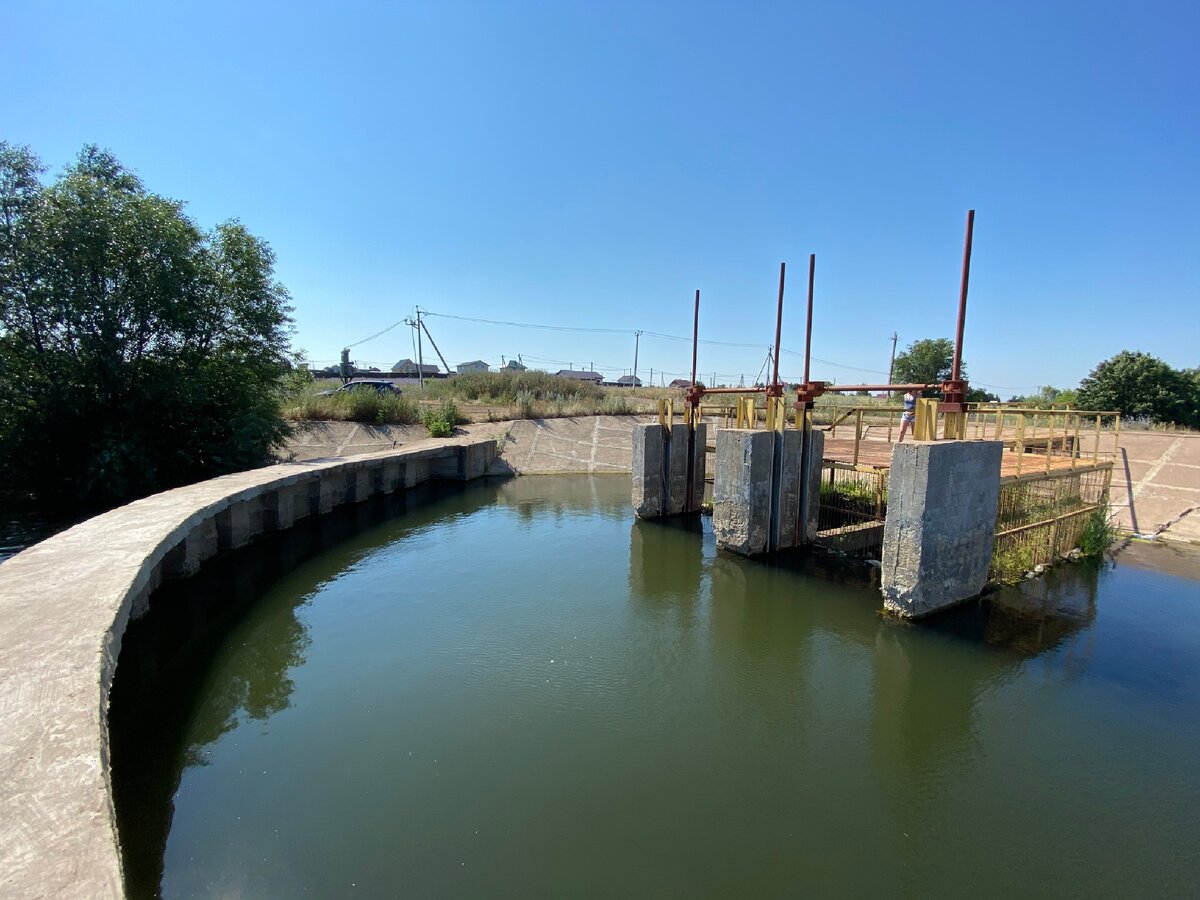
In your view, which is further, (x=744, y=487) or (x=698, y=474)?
(x=698, y=474)

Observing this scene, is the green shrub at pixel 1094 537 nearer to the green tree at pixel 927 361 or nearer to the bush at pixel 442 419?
the bush at pixel 442 419

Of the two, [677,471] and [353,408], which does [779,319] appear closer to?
[677,471]

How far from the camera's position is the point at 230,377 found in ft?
47.0

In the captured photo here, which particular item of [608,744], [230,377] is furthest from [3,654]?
[230,377]

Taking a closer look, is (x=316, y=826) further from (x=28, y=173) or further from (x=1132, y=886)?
(x=28, y=173)

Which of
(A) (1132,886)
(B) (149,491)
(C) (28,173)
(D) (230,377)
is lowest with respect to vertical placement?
(A) (1132,886)

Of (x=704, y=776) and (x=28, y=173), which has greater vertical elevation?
(x=28, y=173)

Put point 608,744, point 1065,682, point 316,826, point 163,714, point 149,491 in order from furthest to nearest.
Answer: point 149,491
point 1065,682
point 163,714
point 608,744
point 316,826

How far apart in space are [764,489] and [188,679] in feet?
27.5

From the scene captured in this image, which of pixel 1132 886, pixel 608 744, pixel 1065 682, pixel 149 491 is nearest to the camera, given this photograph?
pixel 1132 886

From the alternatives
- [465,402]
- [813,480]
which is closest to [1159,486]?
[813,480]

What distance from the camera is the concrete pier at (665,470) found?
13305 mm

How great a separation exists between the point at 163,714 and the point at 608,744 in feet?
13.4

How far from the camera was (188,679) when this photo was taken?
6.22m
